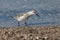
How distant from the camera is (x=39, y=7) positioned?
17.1 m

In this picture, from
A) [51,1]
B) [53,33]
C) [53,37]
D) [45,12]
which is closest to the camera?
[53,37]

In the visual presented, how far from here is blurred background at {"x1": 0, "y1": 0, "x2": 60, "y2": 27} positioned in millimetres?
13391

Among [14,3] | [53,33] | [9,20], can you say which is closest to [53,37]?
[53,33]

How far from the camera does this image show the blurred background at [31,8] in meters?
13.4

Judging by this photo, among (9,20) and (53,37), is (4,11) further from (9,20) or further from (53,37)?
(53,37)

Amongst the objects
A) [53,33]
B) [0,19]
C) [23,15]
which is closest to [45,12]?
[0,19]

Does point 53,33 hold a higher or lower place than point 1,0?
lower

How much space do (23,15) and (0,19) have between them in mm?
2129

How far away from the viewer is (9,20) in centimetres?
1400

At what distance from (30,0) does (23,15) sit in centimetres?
697

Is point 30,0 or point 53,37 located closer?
point 53,37

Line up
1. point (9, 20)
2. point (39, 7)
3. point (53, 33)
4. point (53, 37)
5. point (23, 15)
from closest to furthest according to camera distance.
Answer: point (53, 37) < point (53, 33) < point (23, 15) < point (9, 20) < point (39, 7)

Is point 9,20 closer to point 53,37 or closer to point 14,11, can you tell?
point 14,11

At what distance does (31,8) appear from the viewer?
1650 cm
